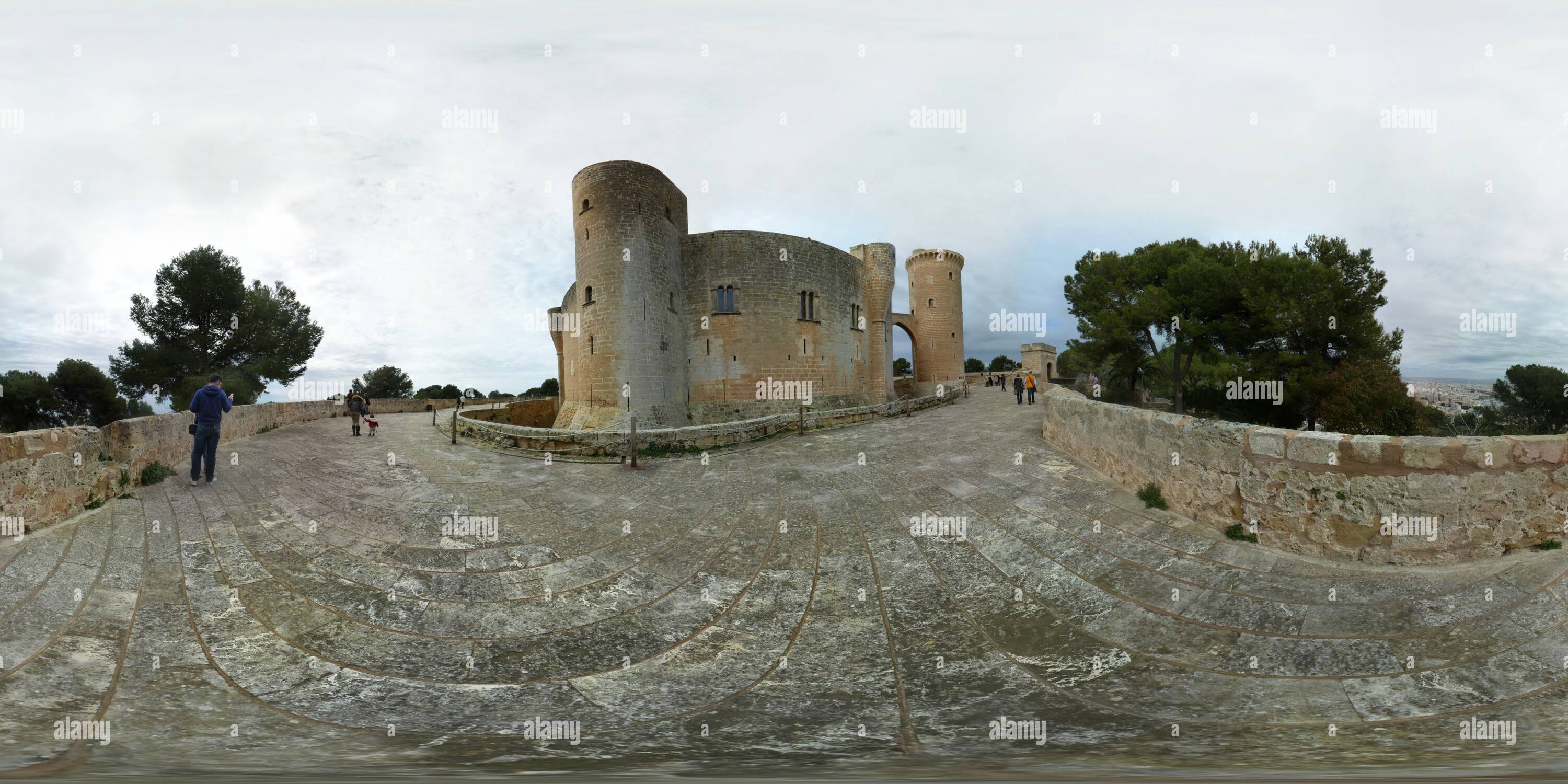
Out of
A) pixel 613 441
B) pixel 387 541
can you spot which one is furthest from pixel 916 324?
pixel 387 541

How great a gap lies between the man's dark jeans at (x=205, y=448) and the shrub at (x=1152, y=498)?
44.0 feet

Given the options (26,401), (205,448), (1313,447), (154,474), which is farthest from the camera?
(26,401)

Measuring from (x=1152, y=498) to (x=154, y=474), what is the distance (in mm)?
13960

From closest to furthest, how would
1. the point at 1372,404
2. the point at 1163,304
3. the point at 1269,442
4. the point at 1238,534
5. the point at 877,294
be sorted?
the point at 1269,442, the point at 1238,534, the point at 1372,404, the point at 1163,304, the point at 877,294

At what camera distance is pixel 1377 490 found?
529 centimetres

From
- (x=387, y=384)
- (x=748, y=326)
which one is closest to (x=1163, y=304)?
(x=748, y=326)

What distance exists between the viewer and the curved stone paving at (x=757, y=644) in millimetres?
3588

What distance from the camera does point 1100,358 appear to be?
90.3ft

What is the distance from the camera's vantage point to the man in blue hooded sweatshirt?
28.6 ft

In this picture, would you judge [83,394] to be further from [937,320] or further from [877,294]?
[937,320]

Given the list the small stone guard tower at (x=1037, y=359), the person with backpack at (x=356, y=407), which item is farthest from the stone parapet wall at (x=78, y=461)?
the small stone guard tower at (x=1037, y=359)

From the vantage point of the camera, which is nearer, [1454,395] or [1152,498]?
[1152,498]

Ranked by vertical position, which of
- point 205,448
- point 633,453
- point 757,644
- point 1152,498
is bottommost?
point 757,644

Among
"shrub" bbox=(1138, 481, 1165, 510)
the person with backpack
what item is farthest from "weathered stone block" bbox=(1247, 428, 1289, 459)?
the person with backpack
